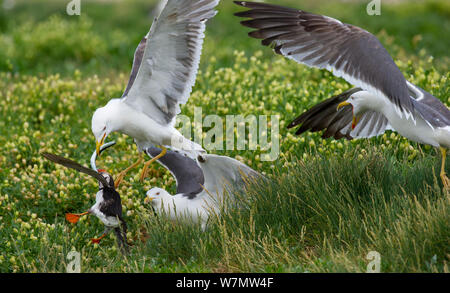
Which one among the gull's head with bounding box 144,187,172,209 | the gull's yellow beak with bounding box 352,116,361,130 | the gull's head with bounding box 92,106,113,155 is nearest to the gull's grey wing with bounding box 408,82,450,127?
the gull's yellow beak with bounding box 352,116,361,130

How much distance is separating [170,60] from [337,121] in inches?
71.3

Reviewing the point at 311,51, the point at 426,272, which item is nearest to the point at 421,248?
the point at 426,272

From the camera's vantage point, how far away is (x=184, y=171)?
614 cm

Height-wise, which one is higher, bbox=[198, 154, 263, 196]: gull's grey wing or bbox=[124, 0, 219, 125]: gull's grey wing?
bbox=[124, 0, 219, 125]: gull's grey wing

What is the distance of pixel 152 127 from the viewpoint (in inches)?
225

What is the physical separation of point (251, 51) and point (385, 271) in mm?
8399

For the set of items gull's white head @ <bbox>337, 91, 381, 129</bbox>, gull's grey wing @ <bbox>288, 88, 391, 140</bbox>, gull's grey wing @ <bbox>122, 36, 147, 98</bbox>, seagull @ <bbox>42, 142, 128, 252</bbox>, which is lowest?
seagull @ <bbox>42, 142, 128, 252</bbox>

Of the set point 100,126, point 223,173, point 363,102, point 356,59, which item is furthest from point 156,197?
point 356,59

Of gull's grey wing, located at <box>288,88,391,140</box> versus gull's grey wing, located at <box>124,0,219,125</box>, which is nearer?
gull's grey wing, located at <box>124,0,219,125</box>

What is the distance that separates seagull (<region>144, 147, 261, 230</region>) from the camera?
5.64 meters

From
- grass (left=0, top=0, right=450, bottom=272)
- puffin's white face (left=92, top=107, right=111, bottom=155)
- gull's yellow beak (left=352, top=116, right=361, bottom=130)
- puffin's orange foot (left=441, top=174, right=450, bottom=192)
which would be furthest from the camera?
gull's yellow beak (left=352, top=116, right=361, bottom=130)

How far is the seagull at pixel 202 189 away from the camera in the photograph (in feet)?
Result: 18.5

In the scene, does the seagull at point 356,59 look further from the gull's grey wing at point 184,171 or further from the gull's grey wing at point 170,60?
the gull's grey wing at point 184,171

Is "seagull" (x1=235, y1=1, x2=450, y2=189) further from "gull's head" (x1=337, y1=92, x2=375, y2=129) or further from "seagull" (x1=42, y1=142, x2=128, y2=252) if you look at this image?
"seagull" (x1=42, y1=142, x2=128, y2=252)
